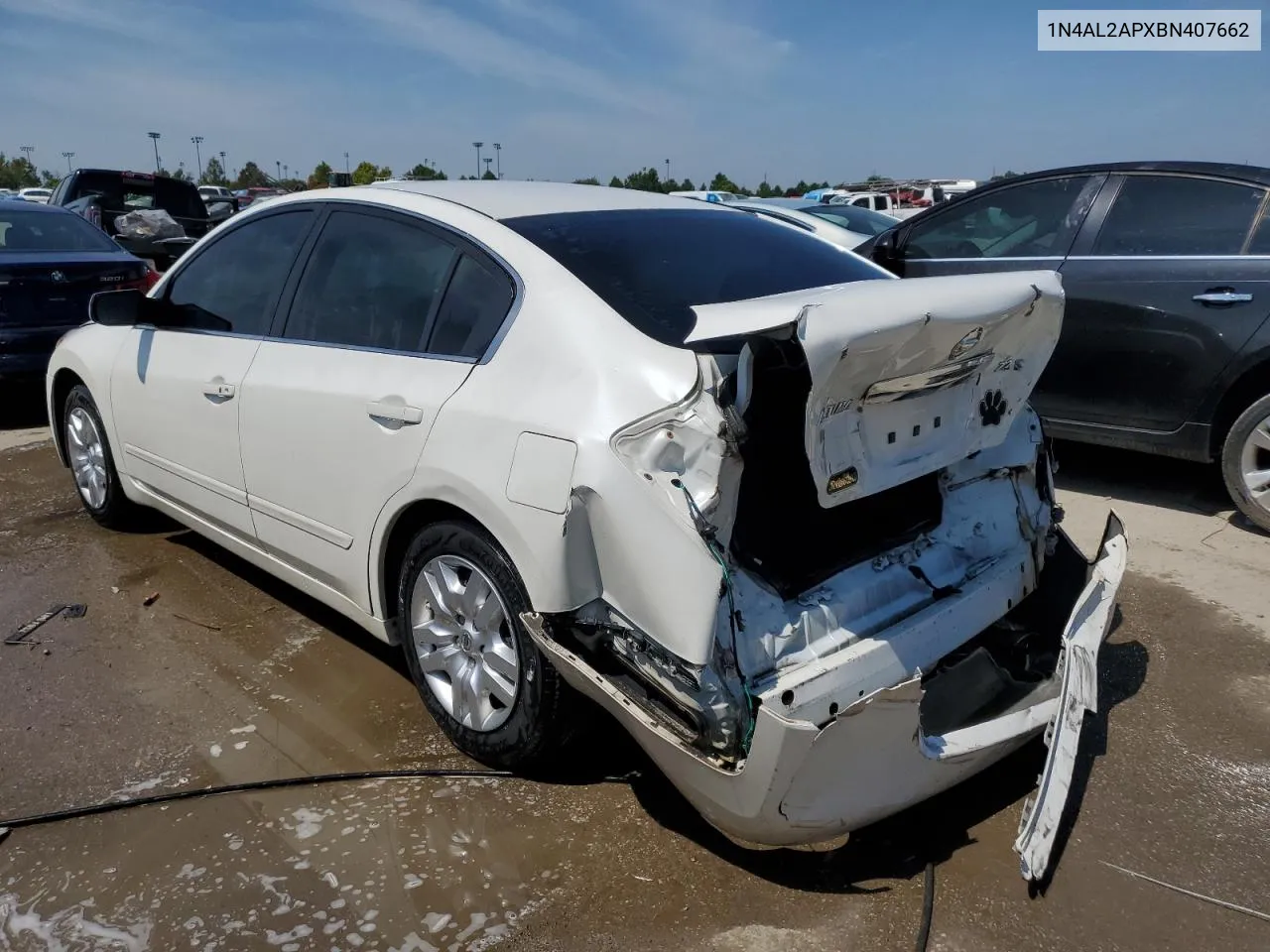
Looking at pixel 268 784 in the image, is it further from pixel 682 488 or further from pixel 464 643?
pixel 682 488

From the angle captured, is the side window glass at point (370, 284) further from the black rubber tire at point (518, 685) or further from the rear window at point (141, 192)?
the rear window at point (141, 192)

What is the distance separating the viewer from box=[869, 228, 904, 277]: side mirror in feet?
19.1

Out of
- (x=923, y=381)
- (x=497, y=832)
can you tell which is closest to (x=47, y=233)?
(x=497, y=832)

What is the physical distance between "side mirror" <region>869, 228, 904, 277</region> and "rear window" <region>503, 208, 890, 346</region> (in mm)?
2493

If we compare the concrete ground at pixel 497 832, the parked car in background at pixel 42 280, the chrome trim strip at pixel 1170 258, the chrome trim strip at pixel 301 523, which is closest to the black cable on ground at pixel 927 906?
the concrete ground at pixel 497 832

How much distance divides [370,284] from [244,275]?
34.5 inches

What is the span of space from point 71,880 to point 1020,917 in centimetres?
230

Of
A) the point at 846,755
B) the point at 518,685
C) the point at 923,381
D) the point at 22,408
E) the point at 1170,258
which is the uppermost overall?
the point at 1170,258

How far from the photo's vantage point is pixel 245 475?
11.5 ft

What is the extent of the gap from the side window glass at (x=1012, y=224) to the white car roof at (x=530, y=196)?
2.47 m

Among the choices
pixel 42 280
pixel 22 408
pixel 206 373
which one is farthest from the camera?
pixel 22 408

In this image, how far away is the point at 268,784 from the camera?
2824 mm

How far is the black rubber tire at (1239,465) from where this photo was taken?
446 centimetres

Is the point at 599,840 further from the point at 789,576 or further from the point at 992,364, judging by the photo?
the point at 992,364
